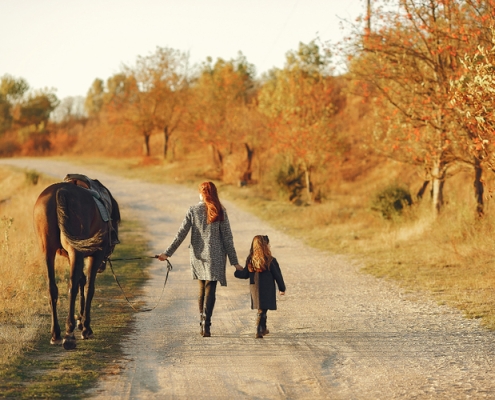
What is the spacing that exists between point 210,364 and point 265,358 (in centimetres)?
62

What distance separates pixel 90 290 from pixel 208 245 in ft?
5.06

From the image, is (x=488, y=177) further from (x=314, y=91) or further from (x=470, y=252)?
(x=314, y=91)

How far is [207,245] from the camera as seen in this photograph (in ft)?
26.0

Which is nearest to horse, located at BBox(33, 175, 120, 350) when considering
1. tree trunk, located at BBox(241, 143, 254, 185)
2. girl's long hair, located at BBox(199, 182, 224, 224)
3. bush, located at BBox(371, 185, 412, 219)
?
girl's long hair, located at BBox(199, 182, 224, 224)

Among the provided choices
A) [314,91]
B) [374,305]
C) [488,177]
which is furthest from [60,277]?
[314,91]

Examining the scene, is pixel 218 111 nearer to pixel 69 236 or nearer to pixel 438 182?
pixel 438 182

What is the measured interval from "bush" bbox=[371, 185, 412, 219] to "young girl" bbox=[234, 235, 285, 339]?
12.1m

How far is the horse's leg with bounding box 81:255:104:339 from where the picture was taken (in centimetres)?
758

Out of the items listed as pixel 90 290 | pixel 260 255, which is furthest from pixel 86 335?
pixel 260 255

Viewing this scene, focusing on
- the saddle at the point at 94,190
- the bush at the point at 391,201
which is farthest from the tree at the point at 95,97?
the saddle at the point at 94,190

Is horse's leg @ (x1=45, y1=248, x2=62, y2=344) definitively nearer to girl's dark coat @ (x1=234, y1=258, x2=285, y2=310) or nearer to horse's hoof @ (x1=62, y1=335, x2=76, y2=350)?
horse's hoof @ (x1=62, y1=335, x2=76, y2=350)

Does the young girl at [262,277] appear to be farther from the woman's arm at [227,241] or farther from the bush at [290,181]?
the bush at [290,181]

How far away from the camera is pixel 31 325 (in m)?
7.87

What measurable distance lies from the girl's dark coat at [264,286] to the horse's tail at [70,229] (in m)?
1.74
